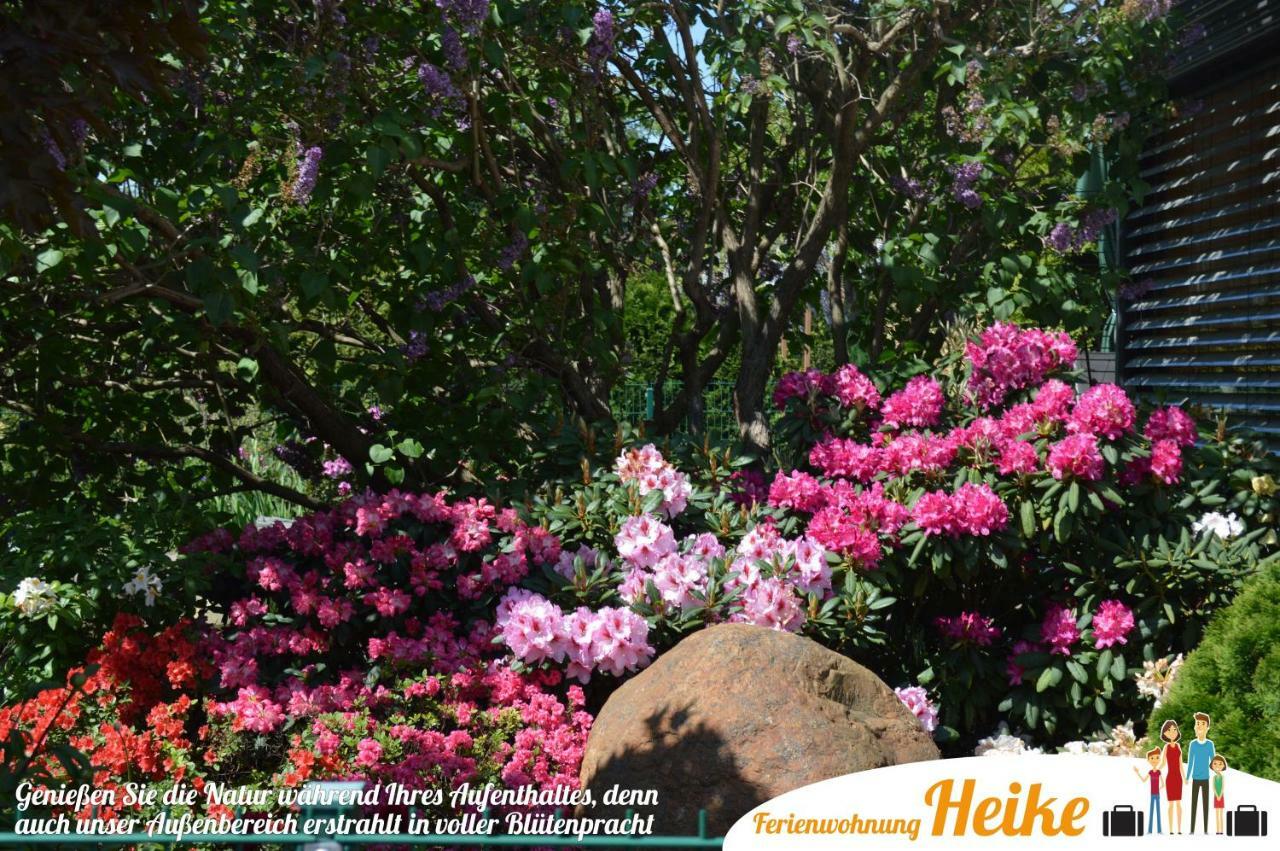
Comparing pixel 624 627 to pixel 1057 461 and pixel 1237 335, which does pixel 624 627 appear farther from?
pixel 1237 335

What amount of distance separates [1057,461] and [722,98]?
2.06m

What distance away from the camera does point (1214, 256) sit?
5.84 metres

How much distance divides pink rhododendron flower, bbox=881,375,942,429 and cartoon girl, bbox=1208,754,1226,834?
2.19m

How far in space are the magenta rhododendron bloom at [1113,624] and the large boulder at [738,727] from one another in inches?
36.1

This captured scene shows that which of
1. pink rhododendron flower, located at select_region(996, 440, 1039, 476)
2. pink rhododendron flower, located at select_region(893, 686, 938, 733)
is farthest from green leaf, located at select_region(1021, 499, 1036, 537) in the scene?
pink rhododendron flower, located at select_region(893, 686, 938, 733)

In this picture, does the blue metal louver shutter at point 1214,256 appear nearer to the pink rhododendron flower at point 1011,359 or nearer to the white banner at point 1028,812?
the pink rhododendron flower at point 1011,359

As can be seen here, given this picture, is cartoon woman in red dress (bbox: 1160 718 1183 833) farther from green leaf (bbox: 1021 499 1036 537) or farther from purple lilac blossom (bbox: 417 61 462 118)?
purple lilac blossom (bbox: 417 61 462 118)

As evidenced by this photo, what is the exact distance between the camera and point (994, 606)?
4.93 m

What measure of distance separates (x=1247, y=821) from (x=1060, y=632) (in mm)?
1810

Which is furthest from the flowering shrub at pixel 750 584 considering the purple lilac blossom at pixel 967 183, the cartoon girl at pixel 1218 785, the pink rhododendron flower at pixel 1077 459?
the cartoon girl at pixel 1218 785

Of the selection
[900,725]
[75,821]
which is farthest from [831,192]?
[75,821]

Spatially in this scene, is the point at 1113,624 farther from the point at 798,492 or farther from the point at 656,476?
the point at 656,476

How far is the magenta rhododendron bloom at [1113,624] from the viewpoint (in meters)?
4.45

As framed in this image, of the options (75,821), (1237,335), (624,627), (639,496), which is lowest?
(75,821)
